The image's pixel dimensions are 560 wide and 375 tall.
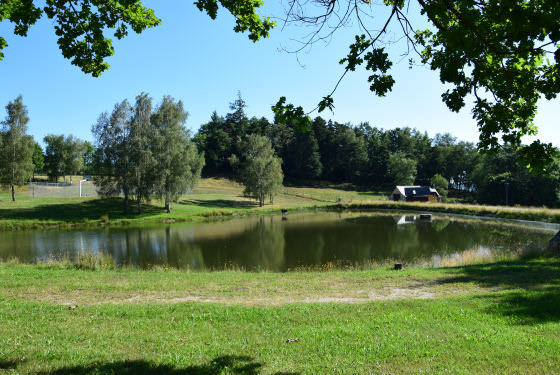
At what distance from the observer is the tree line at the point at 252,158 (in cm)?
4500

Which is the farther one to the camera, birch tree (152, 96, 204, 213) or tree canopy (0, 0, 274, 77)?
birch tree (152, 96, 204, 213)

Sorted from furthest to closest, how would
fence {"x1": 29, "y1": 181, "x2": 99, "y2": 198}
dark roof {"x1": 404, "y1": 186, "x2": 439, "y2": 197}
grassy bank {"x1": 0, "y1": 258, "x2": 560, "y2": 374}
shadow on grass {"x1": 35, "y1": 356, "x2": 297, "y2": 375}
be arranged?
dark roof {"x1": 404, "y1": 186, "x2": 439, "y2": 197}, fence {"x1": 29, "y1": 181, "x2": 99, "y2": 198}, grassy bank {"x1": 0, "y1": 258, "x2": 560, "y2": 374}, shadow on grass {"x1": 35, "y1": 356, "x2": 297, "y2": 375}

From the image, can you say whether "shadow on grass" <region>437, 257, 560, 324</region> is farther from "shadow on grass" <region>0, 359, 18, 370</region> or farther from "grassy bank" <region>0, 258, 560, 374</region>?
"shadow on grass" <region>0, 359, 18, 370</region>

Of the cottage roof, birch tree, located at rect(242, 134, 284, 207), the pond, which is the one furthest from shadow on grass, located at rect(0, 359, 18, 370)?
the cottage roof

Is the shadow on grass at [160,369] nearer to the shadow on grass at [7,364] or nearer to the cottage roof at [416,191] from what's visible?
the shadow on grass at [7,364]

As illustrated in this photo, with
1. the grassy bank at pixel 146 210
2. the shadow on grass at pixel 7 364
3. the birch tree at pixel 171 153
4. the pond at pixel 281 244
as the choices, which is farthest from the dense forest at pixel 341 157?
the shadow on grass at pixel 7 364

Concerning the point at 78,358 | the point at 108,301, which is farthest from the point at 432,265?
the point at 78,358

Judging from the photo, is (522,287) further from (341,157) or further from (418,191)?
(341,157)

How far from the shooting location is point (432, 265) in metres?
17.4

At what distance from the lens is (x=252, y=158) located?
6194 centimetres

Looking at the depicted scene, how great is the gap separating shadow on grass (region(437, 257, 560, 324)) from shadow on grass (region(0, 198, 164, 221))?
132ft

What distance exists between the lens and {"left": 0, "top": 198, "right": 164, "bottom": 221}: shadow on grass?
39.8 metres

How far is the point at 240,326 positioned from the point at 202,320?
0.98 m

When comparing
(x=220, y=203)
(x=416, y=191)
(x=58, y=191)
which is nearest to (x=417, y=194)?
(x=416, y=191)
